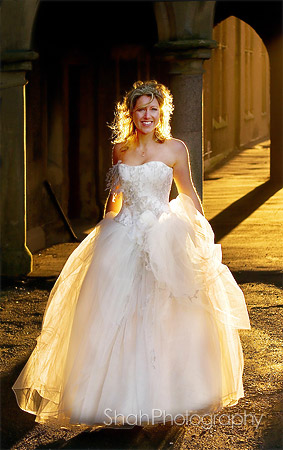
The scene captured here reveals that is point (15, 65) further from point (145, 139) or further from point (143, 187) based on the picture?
point (143, 187)

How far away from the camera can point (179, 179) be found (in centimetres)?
515

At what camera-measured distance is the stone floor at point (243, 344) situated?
4621 mm

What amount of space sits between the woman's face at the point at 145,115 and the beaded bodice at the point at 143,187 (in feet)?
0.64

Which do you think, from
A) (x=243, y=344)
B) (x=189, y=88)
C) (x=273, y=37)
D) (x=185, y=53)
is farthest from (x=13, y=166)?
(x=273, y=37)

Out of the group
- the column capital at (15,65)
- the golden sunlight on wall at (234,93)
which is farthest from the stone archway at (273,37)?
the column capital at (15,65)

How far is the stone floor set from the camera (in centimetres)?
462

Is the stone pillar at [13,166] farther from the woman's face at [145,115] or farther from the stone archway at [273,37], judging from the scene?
the stone archway at [273,37]

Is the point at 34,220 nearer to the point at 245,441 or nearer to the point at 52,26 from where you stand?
the point at 52,26

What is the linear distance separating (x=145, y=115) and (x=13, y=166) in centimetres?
458

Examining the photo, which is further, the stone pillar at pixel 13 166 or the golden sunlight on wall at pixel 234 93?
the golden sunlight on wall at pixel 234 93

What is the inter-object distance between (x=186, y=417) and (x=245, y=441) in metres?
0.32

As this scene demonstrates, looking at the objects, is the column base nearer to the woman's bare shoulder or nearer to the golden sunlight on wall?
the woman's bare shoulder

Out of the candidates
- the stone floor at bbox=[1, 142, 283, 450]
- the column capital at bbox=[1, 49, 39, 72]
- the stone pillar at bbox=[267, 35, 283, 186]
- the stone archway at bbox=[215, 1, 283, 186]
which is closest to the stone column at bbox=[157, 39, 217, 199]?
the stone floor at bbox=[1, 142, 283, 450]

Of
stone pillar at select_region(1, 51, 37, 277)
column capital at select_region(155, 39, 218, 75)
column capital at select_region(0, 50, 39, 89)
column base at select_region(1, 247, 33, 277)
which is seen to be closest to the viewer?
column capital at select_region(0, 50, 39, 89)
